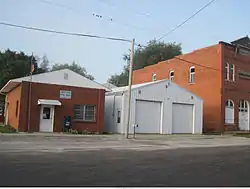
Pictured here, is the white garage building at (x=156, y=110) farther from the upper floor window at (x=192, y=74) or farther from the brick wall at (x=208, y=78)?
the upper floor window at (x=192, y=74)

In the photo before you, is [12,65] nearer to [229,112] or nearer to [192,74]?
[192,74]

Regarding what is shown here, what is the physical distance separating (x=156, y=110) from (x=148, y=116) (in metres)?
1.08

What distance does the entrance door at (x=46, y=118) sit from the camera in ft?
82.5

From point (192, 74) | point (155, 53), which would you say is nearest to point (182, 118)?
point (192, 74)

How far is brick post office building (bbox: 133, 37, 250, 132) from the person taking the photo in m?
34.0

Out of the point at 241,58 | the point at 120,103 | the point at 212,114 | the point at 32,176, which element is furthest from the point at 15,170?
the point at 241,58

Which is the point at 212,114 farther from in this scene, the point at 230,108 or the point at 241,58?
the point at 241,58

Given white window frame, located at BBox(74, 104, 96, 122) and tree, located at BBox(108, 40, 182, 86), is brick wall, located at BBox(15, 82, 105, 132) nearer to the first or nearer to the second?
white window frame, located at BBox(74, 104, 96, 122)

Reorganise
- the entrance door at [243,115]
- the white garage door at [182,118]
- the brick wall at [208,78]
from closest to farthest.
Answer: the white garage door at [182,118]
the brick wall at [208,78]
the entrance door at [243,115]

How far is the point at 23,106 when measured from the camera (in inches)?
959

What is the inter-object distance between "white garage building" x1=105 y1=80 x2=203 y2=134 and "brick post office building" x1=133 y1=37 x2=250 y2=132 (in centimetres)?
285

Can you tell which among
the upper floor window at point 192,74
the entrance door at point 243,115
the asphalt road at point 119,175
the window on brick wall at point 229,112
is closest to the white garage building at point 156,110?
the window on brick wall at point 229,112

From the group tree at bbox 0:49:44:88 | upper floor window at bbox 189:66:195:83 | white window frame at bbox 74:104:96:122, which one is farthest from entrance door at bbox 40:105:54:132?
tree at bbox 0:49:44:88

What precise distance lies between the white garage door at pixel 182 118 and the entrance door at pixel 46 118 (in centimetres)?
1177
